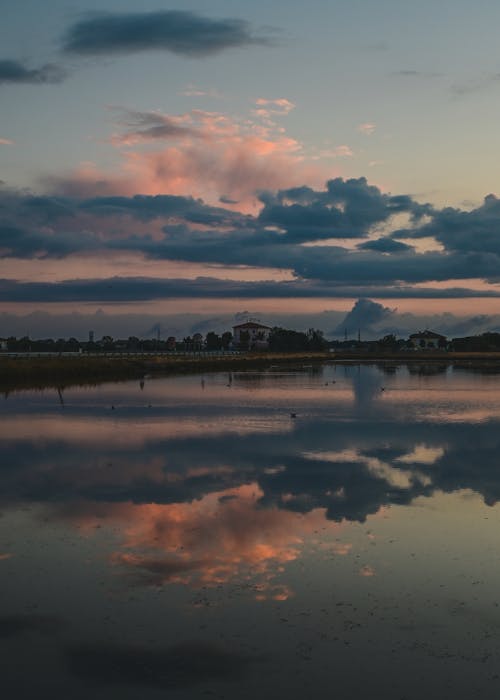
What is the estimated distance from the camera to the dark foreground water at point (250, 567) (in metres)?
9.48

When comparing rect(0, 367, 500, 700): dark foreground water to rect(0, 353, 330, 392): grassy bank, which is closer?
rect(0, 367, 500, 700): dark foreground water

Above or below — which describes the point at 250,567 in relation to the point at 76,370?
below

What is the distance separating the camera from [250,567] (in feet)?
45.0

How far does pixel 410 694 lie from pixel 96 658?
4.20 meters

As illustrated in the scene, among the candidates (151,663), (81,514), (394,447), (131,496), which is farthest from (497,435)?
(151,663)

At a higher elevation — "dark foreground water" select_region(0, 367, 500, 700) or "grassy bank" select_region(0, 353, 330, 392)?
"grassy bank" select_region(0, 353, 330, 392)

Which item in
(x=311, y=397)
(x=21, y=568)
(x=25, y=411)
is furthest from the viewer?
(x=311, y=397)

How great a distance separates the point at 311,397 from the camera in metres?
53.9

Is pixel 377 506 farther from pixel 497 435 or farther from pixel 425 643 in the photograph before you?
pixel 497 435

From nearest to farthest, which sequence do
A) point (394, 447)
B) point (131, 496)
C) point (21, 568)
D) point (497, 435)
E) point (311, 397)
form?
1. point (21, 568)
2. point (131, 496)
3. point (394, 447)
4. point (497, 435)
5. point (311, 397)

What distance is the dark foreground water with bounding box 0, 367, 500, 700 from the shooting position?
948 centimetres

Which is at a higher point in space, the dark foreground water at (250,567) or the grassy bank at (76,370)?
the grassy bank at (76,370)

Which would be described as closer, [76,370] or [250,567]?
[250,567]

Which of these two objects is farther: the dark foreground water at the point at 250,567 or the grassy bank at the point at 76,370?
the grassy bank at the point at 76,370
